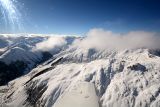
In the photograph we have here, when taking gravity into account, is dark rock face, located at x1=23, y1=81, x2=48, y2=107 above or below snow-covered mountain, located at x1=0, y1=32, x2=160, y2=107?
below

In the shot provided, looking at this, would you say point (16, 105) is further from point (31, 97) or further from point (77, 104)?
point (77, 104)

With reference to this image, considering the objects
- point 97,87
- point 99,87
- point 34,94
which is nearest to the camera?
point 99,87

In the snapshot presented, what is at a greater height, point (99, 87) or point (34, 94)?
point (99, 87)

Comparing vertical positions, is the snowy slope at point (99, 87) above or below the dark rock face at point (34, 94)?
above

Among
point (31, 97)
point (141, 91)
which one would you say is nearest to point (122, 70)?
point (141, 91)

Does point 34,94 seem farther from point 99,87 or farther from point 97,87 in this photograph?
point 99,87

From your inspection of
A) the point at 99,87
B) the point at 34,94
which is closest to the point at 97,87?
the point at 99,87

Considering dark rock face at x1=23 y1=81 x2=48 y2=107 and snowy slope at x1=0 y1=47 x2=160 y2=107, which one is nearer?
snowy slope at x1=0 y1=47 x2=160 y2=107

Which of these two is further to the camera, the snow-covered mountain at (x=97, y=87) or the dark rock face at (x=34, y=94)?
the dark rock face at (x=34, y=94)

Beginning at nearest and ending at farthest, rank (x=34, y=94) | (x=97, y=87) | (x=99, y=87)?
(x=99, y=87)
(x=97, y=87)
(x=34, y=94)

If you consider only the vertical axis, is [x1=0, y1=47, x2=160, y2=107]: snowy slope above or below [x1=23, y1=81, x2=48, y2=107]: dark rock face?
above

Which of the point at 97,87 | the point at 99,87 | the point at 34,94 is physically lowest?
the point at 34,94
